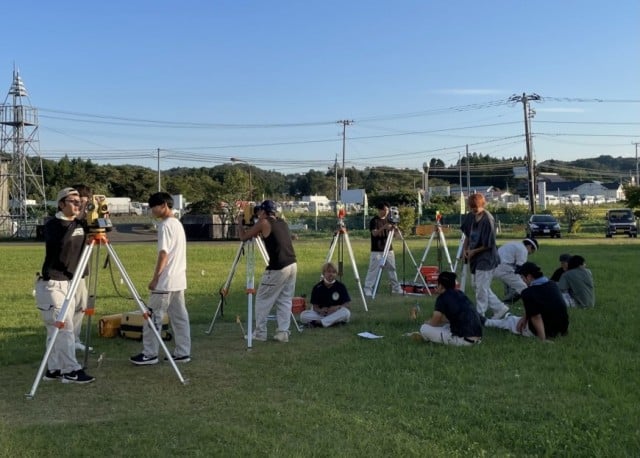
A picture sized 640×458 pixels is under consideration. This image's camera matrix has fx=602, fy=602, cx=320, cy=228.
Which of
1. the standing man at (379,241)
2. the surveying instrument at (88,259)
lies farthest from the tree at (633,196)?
the surveying instrument at (88,259)

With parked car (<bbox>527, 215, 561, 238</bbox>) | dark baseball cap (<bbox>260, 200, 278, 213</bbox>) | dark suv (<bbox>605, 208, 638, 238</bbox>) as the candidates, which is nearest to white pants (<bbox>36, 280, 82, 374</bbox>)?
dark baseball cap (<bbox>260, 200, 278, 213</bbox>)

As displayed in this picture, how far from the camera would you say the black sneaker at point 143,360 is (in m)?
7.00

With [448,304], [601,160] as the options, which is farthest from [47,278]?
[601,160]

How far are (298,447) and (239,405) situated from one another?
116 cm

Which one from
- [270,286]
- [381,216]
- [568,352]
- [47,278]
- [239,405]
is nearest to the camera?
[239,405]

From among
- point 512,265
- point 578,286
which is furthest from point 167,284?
point 578,286

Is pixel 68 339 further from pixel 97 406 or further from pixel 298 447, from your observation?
pixel 298 447

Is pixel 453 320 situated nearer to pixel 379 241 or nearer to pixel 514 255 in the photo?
pixel 514 255

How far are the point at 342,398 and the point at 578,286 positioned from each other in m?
6.65

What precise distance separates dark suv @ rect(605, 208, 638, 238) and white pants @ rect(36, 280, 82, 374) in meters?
40.1

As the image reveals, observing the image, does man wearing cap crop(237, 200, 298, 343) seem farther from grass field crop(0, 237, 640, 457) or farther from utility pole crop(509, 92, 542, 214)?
utility pole crop(509, 92, 542, 214)

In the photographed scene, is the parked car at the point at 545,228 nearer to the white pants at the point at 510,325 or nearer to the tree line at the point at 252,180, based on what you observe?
the tree line at the point at 252,180

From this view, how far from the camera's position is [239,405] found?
5.45 meters

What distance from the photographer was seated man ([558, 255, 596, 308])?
10.6 metres
